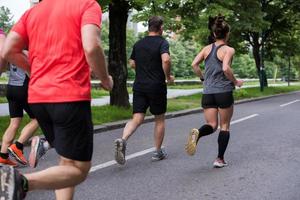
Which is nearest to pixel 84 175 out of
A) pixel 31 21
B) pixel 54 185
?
pixel 54 185

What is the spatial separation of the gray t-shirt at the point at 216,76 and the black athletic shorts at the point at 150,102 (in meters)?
0.69

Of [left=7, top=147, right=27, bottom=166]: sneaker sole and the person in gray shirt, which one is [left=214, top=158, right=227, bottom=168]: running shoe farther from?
[left=7, top=147, right=27, bottom=166]: sneaker sole

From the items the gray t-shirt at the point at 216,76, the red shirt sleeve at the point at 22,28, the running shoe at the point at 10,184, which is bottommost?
the running shoe at the point at 10,184

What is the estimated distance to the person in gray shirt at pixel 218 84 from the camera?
6492mm

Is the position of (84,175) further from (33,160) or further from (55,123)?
(33,160)

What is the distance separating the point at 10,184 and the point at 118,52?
11.0 metres

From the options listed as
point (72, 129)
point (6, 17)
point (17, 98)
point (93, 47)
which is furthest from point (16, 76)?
point (6, 17)

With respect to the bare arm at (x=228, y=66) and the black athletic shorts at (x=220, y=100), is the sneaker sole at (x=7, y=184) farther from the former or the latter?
the black athletic shorts at (x=220, y=100)

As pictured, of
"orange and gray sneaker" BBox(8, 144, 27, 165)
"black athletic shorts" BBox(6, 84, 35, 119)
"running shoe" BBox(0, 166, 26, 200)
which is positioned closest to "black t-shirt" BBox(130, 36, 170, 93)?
"black athletic shorts" BBox(6, 84, 35, 119)

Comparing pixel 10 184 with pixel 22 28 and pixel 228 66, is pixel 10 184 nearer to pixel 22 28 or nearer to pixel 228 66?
pixel 22 28

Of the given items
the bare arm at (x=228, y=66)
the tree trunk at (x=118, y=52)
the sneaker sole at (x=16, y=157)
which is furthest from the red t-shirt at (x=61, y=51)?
the tree trunk at (x=118, y=52)

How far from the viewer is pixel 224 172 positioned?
6438mm

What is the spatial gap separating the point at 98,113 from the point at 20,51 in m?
8.74

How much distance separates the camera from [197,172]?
21.2 ft
